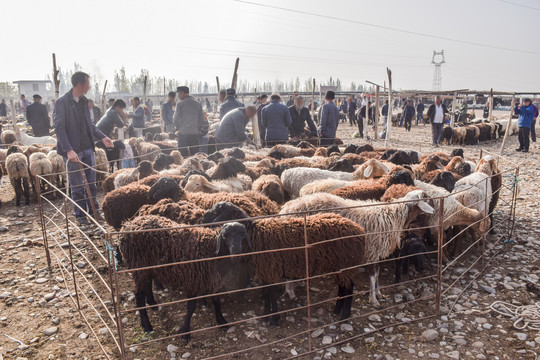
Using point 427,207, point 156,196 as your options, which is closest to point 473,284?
point 427,207

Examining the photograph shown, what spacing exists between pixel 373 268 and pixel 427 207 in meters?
1.03

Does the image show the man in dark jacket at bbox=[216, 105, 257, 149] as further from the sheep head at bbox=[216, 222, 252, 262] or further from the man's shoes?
the sheep head at bbox=[216, 222, 252, 262]

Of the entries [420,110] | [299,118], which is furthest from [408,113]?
[299,118]

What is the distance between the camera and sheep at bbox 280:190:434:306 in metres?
4.41

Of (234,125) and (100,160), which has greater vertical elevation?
(234,125)

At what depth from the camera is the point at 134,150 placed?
1103 centimetres

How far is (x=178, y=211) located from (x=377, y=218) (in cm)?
243

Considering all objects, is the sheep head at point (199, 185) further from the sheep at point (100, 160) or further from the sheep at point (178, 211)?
the sheep at point (100, 160)

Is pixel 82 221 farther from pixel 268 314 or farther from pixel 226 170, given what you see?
pixel 268 314

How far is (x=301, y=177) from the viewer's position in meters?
6.80

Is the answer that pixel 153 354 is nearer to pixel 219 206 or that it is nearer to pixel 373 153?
pixel 219 206

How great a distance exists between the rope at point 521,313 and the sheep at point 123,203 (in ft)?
13.4

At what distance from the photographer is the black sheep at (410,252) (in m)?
4.77

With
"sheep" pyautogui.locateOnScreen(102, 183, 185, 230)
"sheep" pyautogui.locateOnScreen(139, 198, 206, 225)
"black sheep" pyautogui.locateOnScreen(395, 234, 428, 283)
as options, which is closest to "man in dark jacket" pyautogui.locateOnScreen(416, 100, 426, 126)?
"black sheep" pyautogui.locateOnScreen(395, 234, 428, 283)
